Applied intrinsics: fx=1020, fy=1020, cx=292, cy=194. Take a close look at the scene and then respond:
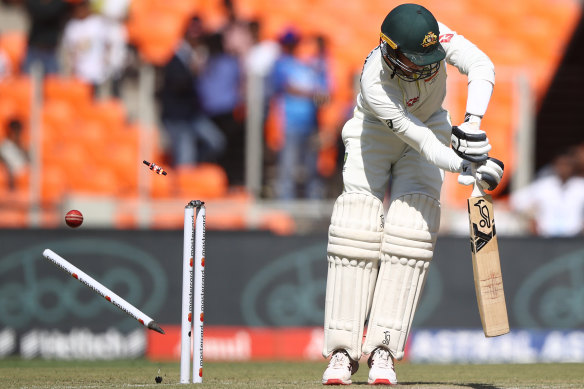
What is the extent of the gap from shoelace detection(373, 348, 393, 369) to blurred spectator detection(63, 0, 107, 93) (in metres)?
Result: 6.84

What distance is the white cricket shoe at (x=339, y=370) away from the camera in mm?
4255

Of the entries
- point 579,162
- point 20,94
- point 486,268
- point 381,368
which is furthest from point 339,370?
point 20,94

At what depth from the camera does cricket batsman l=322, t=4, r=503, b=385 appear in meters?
4.18

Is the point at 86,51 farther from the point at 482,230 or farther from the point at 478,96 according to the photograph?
the point at 482,230

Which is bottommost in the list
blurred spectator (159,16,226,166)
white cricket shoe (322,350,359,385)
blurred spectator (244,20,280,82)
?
white cricket shoe (322,350,359,385)

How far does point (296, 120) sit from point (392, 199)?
488 centimetres

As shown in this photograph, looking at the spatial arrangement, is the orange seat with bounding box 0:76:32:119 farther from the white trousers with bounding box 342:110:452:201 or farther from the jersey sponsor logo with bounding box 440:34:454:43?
the jersey sponsor logo with bounding box 440:34:454:43

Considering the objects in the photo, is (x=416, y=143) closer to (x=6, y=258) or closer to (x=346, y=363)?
(x=346, y=363)

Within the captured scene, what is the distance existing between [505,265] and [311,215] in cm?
173

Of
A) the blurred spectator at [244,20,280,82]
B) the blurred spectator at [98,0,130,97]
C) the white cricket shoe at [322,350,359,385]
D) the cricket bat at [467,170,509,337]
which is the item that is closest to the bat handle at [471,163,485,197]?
the cricket bat at [467,170,509,337]

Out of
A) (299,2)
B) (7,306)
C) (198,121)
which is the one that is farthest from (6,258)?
(299,2)

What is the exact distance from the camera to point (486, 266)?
4.09 metres

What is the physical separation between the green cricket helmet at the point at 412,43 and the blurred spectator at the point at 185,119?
5497 millimetres

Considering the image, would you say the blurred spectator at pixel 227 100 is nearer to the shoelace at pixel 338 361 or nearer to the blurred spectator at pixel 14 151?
the blurred spectator at pixel 14 151
